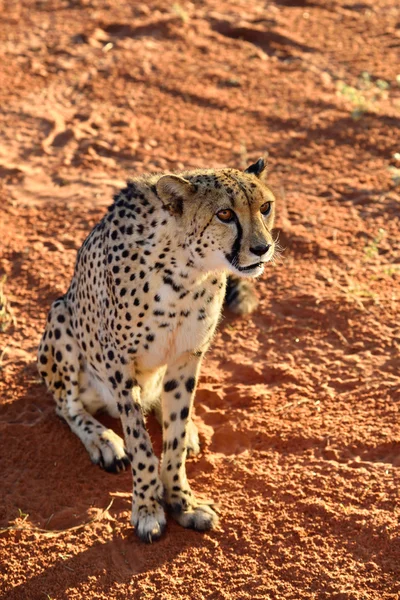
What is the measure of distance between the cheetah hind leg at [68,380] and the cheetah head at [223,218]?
41.9 inches

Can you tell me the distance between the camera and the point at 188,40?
8156mm

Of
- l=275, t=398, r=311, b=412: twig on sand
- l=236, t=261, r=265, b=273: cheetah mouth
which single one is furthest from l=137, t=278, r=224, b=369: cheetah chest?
l=275, t=398, r=311, b=412: twig on sand

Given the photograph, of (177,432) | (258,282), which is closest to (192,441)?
(177,432)

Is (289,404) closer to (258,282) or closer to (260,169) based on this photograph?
(258,282)

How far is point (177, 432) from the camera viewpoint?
3703mm

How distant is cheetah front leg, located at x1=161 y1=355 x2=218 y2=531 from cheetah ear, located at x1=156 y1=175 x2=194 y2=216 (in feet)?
2.26

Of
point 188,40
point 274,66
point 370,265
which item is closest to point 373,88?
point 274,66

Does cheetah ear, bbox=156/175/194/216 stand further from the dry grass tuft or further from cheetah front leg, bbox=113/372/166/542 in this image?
the dry grass tuft

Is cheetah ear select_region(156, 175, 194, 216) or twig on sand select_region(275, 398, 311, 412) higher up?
cheetah ear select_region(156, 175, 194, 216)

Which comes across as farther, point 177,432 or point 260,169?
point 177,432

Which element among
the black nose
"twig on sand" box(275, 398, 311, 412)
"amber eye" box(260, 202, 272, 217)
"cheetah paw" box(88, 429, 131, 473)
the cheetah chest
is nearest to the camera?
the black nose

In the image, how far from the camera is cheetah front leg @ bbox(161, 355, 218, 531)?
3.67 m

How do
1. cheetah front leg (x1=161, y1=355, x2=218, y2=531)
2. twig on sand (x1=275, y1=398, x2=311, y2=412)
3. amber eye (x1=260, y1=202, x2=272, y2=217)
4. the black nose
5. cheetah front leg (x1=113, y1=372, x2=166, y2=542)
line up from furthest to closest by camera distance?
twig on sand (x1=275, y1=398, x2=311, y2=412) < cheetah front leg (x1=161, y1=355, x2=218, y2=531) < cheetah front leg (x1=113, y1=372, x2=166, y2=542) < amber eye (x1=260, y1=202, x2=272, y2=217) < the black nose

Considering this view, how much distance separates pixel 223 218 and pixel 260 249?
0.58 ft
